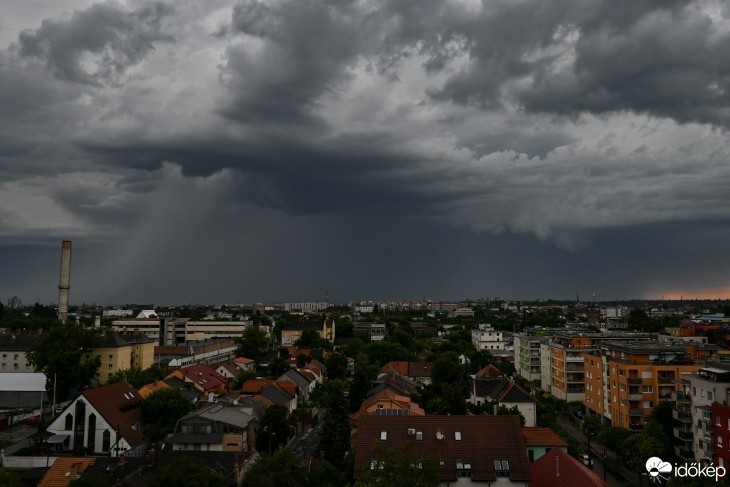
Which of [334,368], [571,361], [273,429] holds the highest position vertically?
[571,361]

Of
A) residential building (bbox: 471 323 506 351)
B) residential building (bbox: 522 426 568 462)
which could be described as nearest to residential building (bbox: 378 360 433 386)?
residential building (bbox: 471 323 506 351)

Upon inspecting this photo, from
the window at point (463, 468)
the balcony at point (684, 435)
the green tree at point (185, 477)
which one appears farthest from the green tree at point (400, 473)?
the balcony at point (684, 435)

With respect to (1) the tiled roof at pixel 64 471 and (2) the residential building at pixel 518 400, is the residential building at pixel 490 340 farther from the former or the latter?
(1) the tiled roof at pixel 64 471

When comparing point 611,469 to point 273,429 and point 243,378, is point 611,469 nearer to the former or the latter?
point 273,429

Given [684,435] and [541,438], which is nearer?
[541,438]

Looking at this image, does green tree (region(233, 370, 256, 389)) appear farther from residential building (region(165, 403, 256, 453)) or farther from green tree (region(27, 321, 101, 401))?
residential building (region(165, 403, 256, 453))

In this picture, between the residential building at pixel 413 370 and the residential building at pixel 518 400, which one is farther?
the residential building at pixel 413 370

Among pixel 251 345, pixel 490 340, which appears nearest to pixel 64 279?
pixel 251 345
